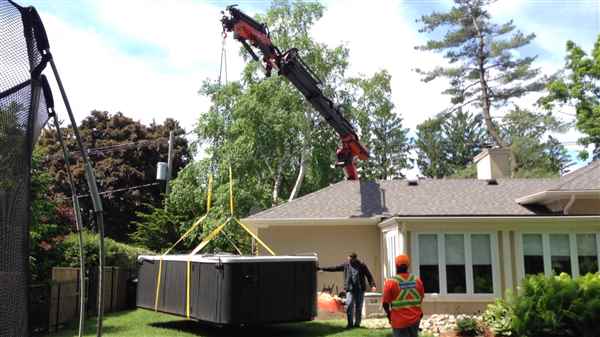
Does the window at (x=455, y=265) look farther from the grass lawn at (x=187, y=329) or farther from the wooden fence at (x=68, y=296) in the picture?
the wooden fence at (x=68, y=296)

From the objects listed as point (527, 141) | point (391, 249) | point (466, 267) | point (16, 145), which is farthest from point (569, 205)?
point (527, 141)

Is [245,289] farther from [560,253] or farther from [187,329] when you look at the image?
[560,253]

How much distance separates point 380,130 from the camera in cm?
5522

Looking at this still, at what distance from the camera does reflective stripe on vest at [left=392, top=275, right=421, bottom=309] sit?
7.97 metres

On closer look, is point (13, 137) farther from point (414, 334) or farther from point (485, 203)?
point (485, 203)

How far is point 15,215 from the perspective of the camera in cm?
362

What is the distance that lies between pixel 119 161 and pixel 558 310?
32.0 m

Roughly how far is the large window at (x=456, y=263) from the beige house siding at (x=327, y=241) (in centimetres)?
260

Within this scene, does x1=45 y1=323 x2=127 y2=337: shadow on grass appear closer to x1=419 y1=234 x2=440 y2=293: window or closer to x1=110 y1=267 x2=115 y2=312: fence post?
Result: x1=110 y1=267 x2=115 y2=312: fence post

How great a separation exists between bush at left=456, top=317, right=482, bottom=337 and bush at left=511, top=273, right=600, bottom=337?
32.2 inches

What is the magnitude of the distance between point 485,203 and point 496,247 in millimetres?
2736

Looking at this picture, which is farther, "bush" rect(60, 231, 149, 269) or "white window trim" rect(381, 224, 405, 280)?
"white window trim" rect(381, 224, 405, 280)

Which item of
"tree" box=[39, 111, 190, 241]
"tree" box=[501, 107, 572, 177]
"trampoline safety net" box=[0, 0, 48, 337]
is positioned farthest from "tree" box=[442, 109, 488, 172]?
"trampoline safety net" box=[0, 0, 48, 337]

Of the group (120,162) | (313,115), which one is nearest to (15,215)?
(313,115)
